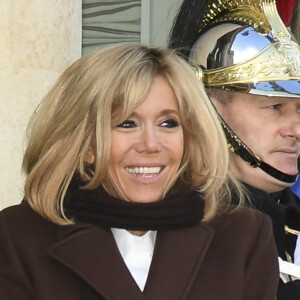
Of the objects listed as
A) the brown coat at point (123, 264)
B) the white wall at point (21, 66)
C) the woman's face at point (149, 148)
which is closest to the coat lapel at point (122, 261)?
the brown coat at point (123, 264)

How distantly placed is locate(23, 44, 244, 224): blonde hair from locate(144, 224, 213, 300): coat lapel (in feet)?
0.35

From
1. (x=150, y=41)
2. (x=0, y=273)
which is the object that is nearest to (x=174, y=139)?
(x=0, y=273)

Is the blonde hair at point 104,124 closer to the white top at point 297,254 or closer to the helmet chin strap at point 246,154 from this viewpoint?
the helmet chin strap at point 246,154

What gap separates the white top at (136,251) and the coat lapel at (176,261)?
4 cm

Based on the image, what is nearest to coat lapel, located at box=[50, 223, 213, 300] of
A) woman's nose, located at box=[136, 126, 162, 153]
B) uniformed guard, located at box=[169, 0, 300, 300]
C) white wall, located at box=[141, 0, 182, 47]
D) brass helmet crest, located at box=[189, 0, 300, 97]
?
woman's nose, located at box=[136, 126, 162, 153]

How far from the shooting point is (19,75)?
515 centimetres

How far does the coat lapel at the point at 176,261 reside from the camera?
3.79 m

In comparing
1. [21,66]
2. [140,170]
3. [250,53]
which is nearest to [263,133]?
[250,53]

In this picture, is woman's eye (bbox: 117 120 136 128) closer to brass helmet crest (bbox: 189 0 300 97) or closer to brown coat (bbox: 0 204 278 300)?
brown coat (bbox: 0 204 278 300)

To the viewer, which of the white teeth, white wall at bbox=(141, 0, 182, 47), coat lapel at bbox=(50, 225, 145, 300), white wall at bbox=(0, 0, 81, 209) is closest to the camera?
coat lapel at bbox=(50, 225, 145, 300)

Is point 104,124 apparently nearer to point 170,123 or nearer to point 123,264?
point 170,123

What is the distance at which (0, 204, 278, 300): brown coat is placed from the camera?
3.77 meters

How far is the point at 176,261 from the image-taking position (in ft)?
12.7

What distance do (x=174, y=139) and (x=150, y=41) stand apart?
9.22 feet
